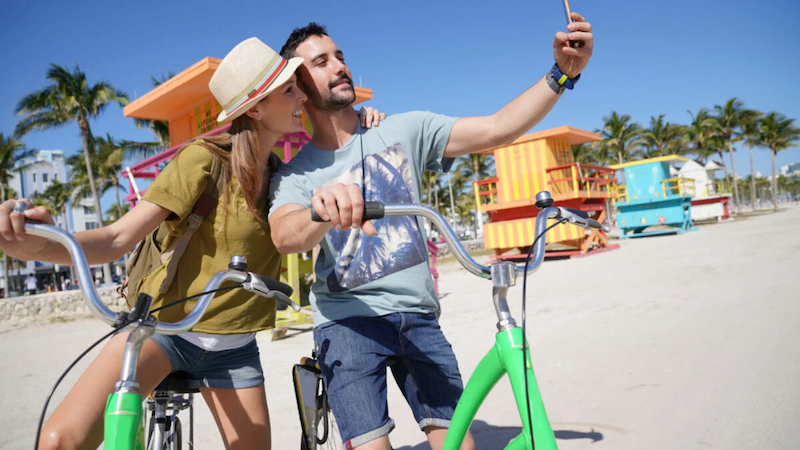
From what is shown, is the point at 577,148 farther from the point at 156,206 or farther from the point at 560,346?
the point at 156,206

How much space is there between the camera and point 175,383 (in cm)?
229

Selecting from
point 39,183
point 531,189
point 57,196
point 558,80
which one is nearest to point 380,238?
point 558,80

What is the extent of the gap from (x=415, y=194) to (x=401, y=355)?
672mm

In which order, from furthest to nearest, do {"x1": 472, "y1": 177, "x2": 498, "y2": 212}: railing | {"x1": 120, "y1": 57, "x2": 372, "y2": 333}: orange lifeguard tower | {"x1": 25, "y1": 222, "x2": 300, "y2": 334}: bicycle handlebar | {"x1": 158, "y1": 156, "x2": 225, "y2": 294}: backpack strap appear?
{"x1": 472, "y1": 177, "x2": 498, "y2": 212}: railing < {"x1": 120, "y1": 57, "x2": 372, "y2": 333}: orange lifeguard tower < {"x1": 158, "y1": 156, "x2": 225, "y2": 294}: backpack strap < {"x1": 25, "y1": 222, "x2": 300, "y2": 334}: bicycle handlebar

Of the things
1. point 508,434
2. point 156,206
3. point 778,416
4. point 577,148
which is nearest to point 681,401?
point 778,416

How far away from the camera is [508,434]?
380cm

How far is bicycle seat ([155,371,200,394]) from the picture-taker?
228 centimetres

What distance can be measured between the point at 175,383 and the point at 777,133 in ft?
223

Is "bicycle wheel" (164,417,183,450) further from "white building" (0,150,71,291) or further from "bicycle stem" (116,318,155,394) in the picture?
"white building" (0,150,71,291)

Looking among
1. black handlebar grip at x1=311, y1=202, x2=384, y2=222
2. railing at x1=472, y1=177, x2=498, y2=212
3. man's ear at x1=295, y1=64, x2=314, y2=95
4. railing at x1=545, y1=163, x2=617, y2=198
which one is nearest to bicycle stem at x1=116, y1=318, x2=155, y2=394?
black handlebar grip at x1=311, y1=202, x2=384, y2=222

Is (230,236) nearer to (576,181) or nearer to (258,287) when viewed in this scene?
(258,287)

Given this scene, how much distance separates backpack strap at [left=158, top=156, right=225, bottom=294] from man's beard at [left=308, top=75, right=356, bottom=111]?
49 cm

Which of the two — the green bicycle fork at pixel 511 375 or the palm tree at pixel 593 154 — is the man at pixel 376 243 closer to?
the green bicycle fork at pixel 511 375

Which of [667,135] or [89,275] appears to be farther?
[667,135]
